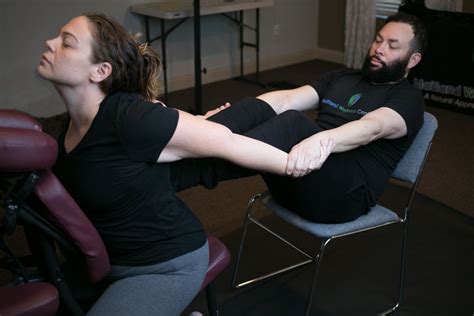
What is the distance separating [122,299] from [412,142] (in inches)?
44.4

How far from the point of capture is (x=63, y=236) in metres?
1.28

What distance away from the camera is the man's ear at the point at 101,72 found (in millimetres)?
1338

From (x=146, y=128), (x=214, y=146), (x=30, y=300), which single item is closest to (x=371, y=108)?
(x=214, y=146)

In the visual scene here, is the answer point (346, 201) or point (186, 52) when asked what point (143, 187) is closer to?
point (346, 201)

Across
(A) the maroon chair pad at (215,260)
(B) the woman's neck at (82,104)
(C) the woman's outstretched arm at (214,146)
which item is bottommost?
(A) the maroon chair pad at (215,260)

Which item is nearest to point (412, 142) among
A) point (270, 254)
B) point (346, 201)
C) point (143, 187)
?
point (346, 201)

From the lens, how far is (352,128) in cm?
181

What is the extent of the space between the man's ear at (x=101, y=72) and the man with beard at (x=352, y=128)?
0.38 metres

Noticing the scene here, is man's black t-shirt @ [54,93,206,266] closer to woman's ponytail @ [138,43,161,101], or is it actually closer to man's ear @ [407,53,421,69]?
woman's ponytail @ [138,43,161,101]

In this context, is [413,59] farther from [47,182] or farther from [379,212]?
[47,182]

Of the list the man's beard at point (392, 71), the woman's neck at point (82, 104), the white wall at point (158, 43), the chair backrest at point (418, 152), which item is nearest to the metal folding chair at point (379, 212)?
the chair backrest at point (418, 152)

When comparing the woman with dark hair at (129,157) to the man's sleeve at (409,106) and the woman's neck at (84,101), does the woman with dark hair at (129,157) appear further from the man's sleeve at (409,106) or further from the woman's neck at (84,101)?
the man's sleeve at (409,106)

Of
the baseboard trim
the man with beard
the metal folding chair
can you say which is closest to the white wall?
the baseboard trim

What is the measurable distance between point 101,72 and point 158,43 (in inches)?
128
